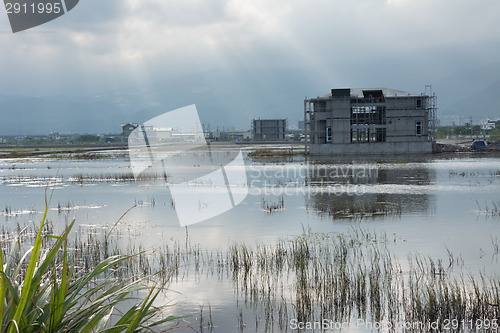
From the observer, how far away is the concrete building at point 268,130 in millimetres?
169087

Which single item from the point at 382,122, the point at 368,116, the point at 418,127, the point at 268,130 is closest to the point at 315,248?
the point at 418,127

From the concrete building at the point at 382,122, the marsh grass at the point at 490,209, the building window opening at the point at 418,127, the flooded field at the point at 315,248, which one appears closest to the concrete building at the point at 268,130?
the concrete building at the point at 382,122

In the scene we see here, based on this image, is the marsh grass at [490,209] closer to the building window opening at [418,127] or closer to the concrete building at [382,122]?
the concrete building at [382,122]

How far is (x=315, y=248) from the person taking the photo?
50.1 ft

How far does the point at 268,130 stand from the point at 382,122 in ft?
321

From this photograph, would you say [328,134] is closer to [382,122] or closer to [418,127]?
[382,122]

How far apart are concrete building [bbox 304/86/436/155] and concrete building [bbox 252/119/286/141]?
94.1 m

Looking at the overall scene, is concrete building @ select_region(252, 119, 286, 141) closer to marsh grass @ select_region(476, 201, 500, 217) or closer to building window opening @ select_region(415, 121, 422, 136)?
building window opening @ select_region(415, 121, 422, 136)

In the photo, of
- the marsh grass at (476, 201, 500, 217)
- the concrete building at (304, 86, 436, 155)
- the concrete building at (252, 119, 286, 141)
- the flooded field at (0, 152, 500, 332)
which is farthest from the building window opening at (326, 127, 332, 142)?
the concrete building at (252, 119, 286, 141)

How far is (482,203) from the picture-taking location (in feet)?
81.4

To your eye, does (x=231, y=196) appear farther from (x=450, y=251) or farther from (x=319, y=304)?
(x=319, y=304)

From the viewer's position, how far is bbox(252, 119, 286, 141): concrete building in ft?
555

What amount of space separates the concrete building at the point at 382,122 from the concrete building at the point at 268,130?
9414cm

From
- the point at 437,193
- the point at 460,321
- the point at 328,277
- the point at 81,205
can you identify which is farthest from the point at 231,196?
the point at 460,321
